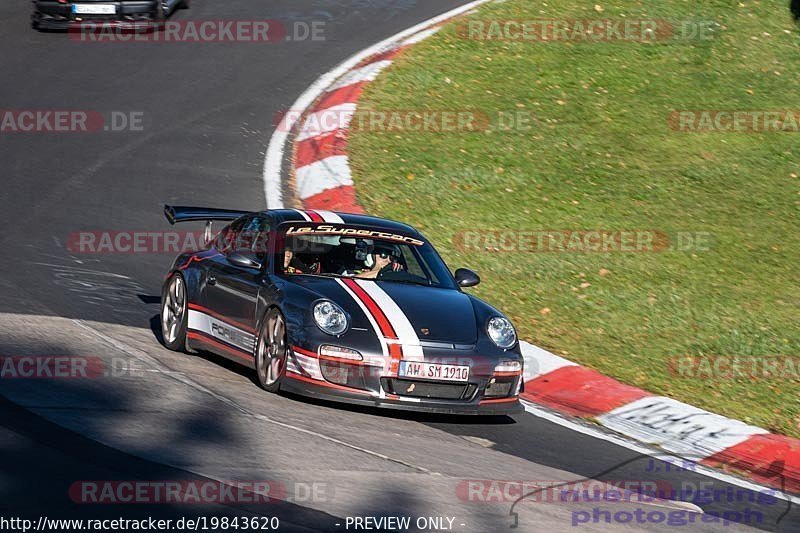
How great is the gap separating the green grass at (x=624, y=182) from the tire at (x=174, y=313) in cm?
297

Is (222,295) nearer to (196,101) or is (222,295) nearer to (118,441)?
(118,441)

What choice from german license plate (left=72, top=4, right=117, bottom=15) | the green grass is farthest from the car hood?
german license plate (left=72, top=4, right=117, bottom=15)

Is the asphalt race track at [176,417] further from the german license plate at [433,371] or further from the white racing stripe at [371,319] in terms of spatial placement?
the white racing stripe at [371,319]

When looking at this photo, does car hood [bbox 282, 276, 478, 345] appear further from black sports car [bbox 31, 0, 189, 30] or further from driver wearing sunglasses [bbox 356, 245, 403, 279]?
black sports car [bbox 31, 0, 189, 30]

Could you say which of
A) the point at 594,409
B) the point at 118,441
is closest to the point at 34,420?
the point at 118,441

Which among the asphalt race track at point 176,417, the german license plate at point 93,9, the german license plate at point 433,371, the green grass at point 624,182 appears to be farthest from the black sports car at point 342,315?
the german license plate at point 93,9

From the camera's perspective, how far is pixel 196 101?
16.7 metres

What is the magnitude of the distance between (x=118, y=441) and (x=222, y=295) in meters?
2.67

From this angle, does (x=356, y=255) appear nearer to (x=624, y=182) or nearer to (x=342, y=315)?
(x=342, y=315)

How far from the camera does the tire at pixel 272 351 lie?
7980mm

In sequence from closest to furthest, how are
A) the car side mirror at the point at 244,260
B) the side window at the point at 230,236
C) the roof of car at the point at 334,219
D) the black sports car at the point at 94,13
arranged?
the car side mirror at the point at 244,260 → the roof of car at the point at 334,219 → the side window at the point at 230,236 → the black sports car at the point at 94,13

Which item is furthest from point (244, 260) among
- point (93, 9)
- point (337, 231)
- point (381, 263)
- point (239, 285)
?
point (93, 9)

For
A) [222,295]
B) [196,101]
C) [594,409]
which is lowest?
[594,409]

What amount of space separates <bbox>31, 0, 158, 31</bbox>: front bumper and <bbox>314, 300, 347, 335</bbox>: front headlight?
13.1 meters
